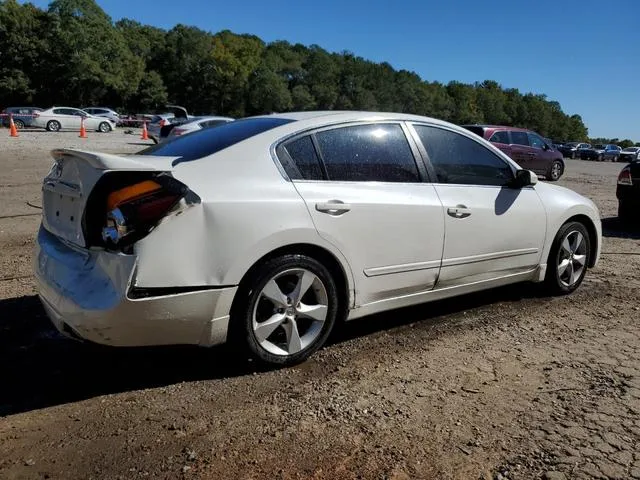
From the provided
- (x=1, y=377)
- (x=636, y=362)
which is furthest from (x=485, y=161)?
(x=1, y=377)

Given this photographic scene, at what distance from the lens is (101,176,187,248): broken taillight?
9.43 ft

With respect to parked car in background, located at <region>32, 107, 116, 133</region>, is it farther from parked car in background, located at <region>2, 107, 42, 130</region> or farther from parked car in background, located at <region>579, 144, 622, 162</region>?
parked car in background, located at <region>579, 144, 622, 162</region>

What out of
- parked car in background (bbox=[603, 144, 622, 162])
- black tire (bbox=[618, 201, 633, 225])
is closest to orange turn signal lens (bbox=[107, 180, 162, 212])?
black tire (bbox=[618, 201, 633, 225])

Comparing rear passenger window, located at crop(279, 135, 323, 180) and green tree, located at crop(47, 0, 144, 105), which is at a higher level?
green tree, located at crop(47, 0, 144, 105)

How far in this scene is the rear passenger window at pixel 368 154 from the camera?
11.9ft

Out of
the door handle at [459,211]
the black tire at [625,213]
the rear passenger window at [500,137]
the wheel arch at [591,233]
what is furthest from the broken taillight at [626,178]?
the rear passenger window at [500,137]

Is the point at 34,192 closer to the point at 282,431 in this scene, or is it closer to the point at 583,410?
the point at 282,431

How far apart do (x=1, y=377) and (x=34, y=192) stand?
766 cm

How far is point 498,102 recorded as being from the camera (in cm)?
15238

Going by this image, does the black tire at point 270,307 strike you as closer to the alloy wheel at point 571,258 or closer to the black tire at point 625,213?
the alloy wheel at point 571,258

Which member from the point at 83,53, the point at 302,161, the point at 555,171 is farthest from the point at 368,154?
the point at 83,53

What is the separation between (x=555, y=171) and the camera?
19422 mm

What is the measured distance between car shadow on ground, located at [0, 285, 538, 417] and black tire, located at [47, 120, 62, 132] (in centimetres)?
3445

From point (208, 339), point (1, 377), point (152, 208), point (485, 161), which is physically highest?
point (485, 161)
